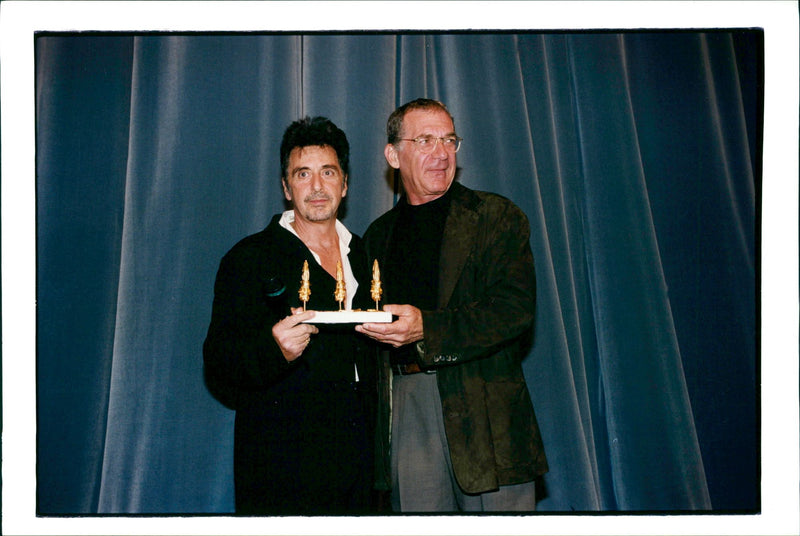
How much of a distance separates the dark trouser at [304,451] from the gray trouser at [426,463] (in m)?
0.14

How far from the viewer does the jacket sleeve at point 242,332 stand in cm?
263

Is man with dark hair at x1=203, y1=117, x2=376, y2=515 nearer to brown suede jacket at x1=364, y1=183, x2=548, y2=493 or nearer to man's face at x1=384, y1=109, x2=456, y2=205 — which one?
brown suede jacket at x1=364, y1=183, x2=548, y2=493

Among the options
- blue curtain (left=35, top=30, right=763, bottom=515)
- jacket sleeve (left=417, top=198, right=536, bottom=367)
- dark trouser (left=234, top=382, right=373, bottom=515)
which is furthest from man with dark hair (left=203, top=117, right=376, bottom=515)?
blue curtain (left=35, top=30, right=763, bottom=515)

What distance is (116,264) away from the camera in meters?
3.37

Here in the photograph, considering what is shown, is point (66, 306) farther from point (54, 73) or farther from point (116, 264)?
point (54, 73)

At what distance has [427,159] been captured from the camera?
285 cm

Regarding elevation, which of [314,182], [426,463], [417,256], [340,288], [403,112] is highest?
[403,112]

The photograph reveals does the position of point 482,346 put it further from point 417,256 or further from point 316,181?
point 316,181

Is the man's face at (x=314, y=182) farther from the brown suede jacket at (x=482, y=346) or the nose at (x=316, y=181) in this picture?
the brown suede jacket at (x=482, y=346)

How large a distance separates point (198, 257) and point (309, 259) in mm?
777

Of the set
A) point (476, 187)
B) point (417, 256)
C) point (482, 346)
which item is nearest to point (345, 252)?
point (417, 256)

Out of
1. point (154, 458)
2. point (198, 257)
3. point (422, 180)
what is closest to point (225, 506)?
point (154, 458)

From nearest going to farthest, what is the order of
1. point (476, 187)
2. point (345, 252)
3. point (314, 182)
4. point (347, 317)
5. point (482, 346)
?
point (347, 317) → point (482, 346) → point (314, 182) → point (345, 252) → point (476, 187)

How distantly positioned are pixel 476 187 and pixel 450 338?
1018 mm
